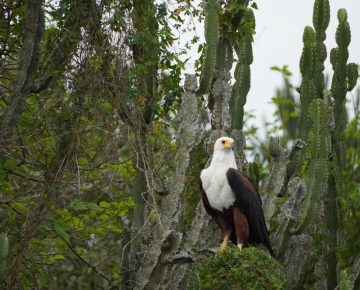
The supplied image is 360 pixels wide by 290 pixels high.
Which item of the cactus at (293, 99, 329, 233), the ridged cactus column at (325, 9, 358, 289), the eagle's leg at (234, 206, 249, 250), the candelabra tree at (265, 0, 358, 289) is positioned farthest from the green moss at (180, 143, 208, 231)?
the eagle's leg at (234, 206, 249, 250)

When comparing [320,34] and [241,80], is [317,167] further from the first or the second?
[320,34]

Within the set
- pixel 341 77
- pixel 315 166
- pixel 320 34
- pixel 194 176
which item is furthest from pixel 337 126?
pixel 194 176

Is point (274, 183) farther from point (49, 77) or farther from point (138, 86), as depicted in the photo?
point (49, 77)

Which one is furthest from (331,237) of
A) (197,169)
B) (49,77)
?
(49,77)

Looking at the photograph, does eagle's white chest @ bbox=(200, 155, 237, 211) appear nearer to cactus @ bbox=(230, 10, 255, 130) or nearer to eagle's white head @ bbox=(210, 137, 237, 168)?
eagle's white head @ bbox=(210, 137, 237, 168)

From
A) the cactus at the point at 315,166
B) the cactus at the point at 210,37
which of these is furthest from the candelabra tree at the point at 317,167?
the cactus at the point at 210,37

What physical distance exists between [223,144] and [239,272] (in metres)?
1.80

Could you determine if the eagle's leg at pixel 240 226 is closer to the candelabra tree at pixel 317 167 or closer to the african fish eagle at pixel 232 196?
the african fish eagle at pixel 232 196

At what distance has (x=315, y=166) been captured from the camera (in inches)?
411

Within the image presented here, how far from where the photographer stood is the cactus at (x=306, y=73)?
1111 centimetres

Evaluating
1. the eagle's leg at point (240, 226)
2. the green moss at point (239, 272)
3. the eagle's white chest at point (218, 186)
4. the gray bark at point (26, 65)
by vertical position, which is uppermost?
the gray bark at point (26, 65)

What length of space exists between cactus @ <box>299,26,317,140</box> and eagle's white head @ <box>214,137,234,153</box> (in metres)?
1.70

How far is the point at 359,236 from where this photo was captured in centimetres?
1293

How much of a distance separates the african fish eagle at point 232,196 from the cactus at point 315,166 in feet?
2.70
